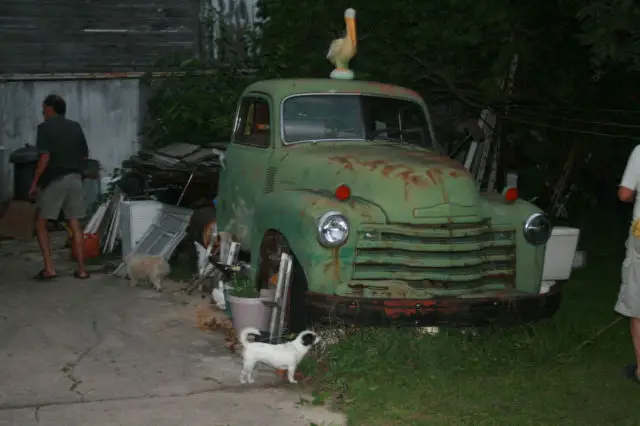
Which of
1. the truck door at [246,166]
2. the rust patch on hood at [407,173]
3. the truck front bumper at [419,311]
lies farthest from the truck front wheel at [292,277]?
the rust patch on hood at [407,173]

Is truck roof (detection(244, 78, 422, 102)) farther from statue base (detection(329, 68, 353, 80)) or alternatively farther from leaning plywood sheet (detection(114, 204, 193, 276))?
leaning plywood sheet (detection(114, 204, 193, 276))

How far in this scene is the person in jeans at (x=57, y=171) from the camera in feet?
33.6

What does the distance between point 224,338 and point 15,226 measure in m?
6.75

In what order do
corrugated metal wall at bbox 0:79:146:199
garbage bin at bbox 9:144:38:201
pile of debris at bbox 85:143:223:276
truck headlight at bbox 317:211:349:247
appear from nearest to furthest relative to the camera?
truck headlight at bbox 317:211:349:247, pile of debris at bbox 85:143:223:276, garbage bin at bbox 9:144:38:201, corrugated metal wall at bbox 0:79:146:199

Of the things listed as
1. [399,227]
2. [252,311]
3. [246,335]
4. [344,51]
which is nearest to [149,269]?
[252,311]

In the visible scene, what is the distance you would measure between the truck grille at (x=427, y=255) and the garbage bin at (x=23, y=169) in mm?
9292

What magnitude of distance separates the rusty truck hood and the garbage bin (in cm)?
798

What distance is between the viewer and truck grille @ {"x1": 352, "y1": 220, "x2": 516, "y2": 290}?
682 cm

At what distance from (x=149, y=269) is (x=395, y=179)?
12.3ft

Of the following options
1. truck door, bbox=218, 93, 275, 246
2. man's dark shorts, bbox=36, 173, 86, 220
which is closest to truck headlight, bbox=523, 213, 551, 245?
truck door, bbox=218, 93, 275, 246

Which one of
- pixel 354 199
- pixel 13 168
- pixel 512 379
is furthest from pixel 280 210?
pixel 13 168

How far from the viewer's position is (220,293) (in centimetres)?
876

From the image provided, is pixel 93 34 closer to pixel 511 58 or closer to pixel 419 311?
pixel 511 58

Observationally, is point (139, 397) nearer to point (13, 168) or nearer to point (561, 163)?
point (561, 163)
